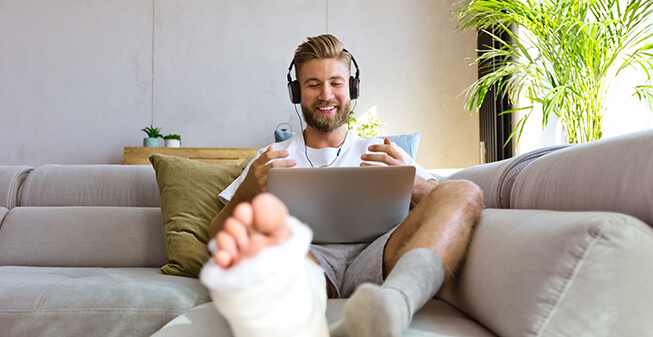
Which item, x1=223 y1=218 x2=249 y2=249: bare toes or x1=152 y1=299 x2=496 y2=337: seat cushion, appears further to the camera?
x1=152 y1=299 x2=496 y2=337: seat cushion

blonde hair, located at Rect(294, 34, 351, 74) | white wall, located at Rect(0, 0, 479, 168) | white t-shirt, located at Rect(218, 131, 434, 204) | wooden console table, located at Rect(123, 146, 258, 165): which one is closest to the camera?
white t-shirt, located at Rect(218, 131, 434, 204)

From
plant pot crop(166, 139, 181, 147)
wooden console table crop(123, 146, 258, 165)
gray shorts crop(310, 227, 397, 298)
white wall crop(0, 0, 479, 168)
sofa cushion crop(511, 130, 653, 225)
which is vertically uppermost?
white wall crop(0, 0, 479, 168)

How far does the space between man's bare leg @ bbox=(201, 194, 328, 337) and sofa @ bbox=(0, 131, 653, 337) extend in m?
0.32

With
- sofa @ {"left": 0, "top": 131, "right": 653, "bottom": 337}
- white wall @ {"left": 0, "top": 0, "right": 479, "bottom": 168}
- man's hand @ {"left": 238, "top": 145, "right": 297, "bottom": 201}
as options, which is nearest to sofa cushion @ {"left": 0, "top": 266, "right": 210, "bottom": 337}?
sofa @ {"left": 0, "top": 131, "right": 653, "bottom": 337}

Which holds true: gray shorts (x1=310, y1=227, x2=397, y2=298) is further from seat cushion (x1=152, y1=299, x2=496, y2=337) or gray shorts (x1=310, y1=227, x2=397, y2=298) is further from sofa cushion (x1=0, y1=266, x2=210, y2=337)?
sofa cushion (x1=0, y1=266, x2=210, y2=337)

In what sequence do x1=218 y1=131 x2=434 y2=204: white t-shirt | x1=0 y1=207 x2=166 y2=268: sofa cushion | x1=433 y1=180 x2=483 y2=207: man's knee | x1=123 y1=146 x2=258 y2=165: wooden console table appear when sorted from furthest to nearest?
x1=123 y1=146 x2=258 y2=165: wooden console table < x1=0 y1=207 x2=166 y2=268: sofa cushion < x1=218 y1=131 x2=434 y2=204: white t-shirt < x1=433 y1=180 x2=483 y2=207: man's knee

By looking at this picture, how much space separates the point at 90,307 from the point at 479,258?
1.01 m

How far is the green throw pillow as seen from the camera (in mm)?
1771

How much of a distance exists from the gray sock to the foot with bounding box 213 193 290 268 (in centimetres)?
21

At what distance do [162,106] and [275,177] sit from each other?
3342mm

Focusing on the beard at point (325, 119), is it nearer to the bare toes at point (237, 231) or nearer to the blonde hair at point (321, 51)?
the blonde hair at point (321, 51)

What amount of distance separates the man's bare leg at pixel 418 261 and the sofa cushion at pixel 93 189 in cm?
120

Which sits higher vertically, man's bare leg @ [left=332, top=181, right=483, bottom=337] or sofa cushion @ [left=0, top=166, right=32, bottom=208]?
sofa cushion @ [left=0, top=166, right=32, bottom=208]

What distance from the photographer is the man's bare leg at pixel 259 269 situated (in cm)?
61
